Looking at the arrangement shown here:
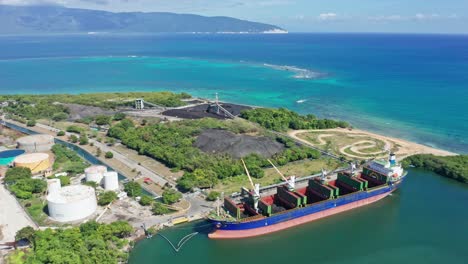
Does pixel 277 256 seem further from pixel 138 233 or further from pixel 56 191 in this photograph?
pixel 56 191

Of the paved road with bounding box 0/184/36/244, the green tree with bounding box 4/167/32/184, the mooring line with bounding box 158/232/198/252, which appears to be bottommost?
the mooring line with bounding box 158/232/198/252

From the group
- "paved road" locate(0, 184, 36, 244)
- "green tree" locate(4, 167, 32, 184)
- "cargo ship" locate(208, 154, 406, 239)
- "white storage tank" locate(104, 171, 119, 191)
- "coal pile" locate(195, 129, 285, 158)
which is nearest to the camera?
"paved road" locate(0, 184, 36, 244)

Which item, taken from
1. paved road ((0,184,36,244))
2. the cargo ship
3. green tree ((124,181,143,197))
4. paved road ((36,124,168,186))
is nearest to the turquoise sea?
the cargo ship

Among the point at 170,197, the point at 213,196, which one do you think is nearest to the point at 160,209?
the point at 170,197

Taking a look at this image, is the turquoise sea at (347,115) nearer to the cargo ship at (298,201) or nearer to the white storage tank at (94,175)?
the cargo ship at (298,201)

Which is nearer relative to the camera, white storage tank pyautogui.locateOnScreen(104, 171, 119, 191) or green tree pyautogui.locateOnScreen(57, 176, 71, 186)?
white storage tank pyautogui.locateOnScreen(104, 171, 119, 191)

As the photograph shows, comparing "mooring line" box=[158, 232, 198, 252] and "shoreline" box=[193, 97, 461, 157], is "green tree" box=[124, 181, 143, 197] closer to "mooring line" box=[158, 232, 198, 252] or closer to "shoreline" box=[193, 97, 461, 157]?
"mooring line" box=[158, 232, 198, 252]

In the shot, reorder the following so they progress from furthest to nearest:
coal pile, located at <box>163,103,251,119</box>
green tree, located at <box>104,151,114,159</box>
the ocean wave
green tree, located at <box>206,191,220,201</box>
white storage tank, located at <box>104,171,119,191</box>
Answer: the ocean wave
coal pile, located at <box>163,103,251,119</box>
green tree, located at <box>104,151,114,159</box>
white storage tank, located at <box>104,171,119,191</box>
green tree, located at <box>206,191,220,201</box>
